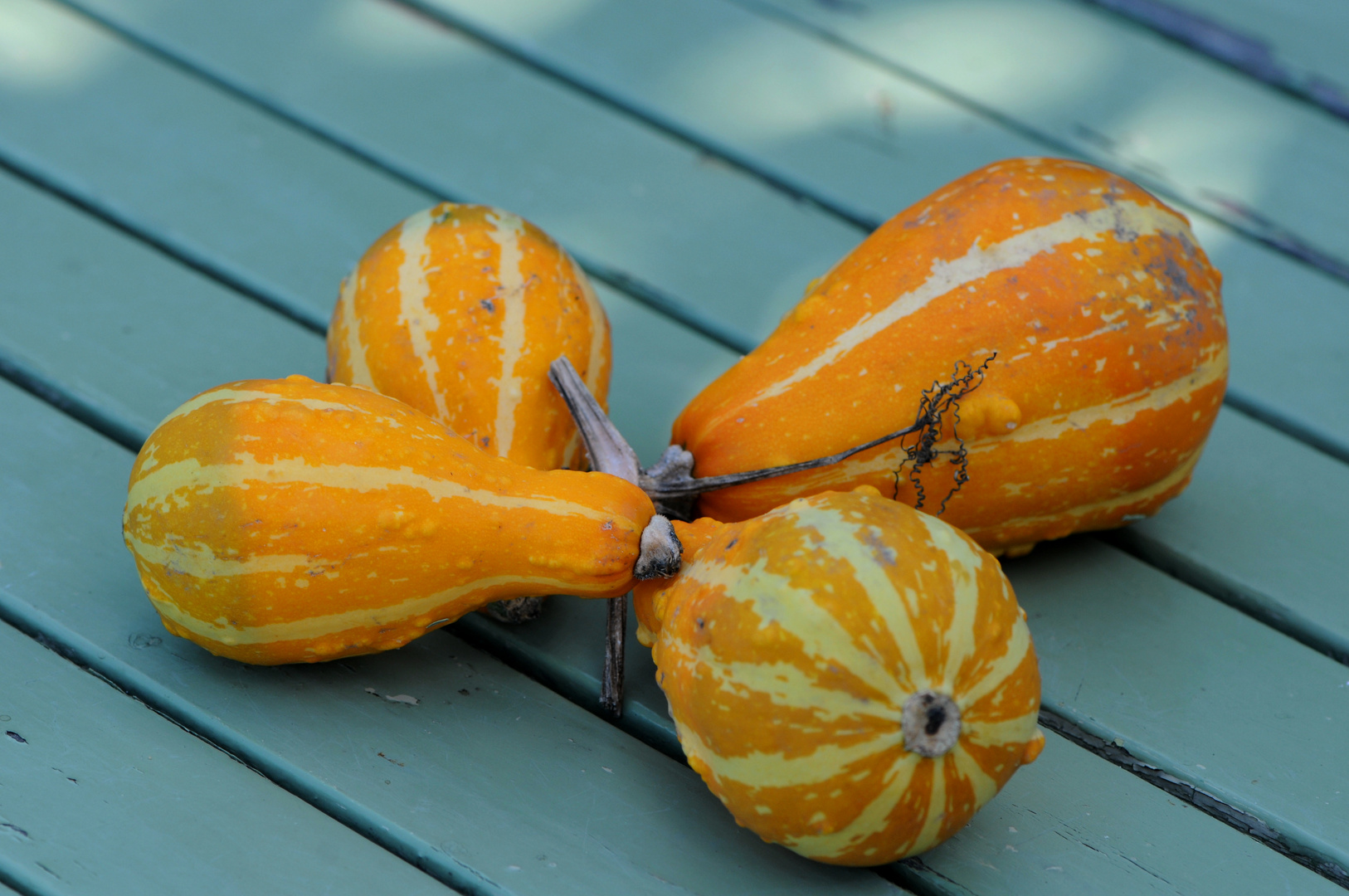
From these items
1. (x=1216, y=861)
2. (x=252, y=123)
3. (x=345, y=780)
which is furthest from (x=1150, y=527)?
(x=252, y=123)

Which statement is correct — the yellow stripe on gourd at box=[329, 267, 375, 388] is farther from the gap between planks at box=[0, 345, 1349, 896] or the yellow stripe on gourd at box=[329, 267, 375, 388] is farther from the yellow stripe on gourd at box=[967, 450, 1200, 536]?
the yellow stripe on gourd at box=[967, 450, 1200, 536]

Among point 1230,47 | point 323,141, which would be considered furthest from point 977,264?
point 1230,47

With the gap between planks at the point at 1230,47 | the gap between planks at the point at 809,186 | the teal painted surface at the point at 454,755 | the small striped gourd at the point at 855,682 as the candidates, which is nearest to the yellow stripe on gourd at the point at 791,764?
the small striped gourd at the point at 855,682

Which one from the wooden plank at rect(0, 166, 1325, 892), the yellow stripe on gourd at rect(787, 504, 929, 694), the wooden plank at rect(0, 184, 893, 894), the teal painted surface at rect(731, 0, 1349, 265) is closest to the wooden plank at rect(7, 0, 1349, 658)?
the teal painted surface at rect(731, 0, 1349, 265)

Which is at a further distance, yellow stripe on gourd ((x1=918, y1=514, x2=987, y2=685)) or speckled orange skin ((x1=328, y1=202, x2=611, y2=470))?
speckled orange skin ((x1=328, y1=202, x2=611, y2=470))

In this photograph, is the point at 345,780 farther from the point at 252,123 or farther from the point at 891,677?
the point at 252,123

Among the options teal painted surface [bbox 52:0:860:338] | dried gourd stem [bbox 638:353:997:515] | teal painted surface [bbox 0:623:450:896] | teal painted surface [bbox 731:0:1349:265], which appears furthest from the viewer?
teal painted surface [bbox 731:0:1349:265]

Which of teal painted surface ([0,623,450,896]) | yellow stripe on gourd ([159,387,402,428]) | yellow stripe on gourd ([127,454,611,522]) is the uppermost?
yellow stripe on gourd ([159,387,402,428])

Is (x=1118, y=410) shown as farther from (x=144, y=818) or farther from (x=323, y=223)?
(x=323, y=223)
